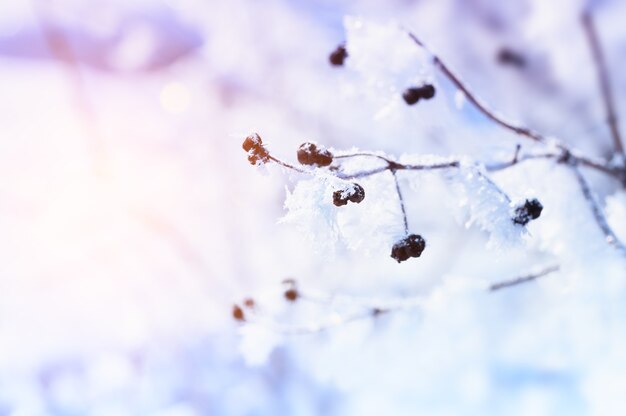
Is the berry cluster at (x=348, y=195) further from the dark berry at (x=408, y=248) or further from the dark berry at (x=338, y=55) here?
the dark berry at (x=338, y=55)

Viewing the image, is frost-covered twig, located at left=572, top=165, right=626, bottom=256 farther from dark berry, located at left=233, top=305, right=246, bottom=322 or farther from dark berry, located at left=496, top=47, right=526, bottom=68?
dark berry, located at left=496, top=47, right=526, bottom=68

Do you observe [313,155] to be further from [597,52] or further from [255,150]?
[597,52]

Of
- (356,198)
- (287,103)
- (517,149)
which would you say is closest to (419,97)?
(517,149)

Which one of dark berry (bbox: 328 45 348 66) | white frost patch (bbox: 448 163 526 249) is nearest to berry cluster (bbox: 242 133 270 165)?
white frost patch (bbox: 448 163 526 249)

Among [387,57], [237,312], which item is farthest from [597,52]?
[237,312]

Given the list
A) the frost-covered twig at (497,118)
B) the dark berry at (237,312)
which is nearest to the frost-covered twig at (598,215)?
the frost-covered twig at (497,118)

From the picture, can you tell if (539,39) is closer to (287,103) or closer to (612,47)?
(612,47)
